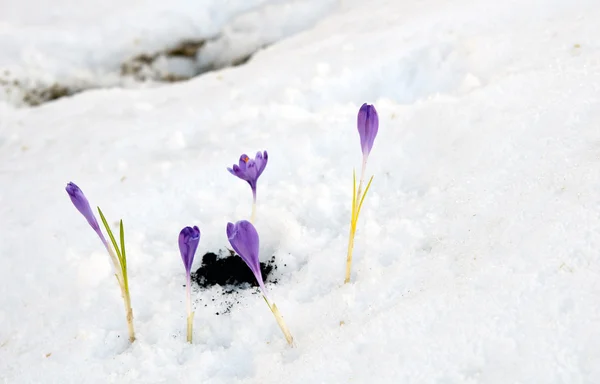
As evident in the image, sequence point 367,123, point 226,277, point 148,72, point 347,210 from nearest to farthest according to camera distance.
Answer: point 367,123
point 226,277
point 347,210
point 148,72

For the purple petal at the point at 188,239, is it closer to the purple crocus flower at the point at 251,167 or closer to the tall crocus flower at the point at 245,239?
the tall crocus flower at the point at 245,239

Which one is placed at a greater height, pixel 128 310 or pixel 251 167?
pixel 251 167

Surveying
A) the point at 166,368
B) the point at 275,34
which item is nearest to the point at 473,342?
the point at 166,368

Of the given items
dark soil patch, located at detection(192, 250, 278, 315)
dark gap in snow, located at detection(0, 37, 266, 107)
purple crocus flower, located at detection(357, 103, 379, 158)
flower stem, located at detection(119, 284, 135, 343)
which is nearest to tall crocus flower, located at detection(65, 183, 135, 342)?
flower stem, located at detection(119, 284, 135, 343)

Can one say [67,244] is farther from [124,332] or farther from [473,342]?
[473,342]

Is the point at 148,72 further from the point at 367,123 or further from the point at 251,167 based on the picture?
the point at 367,123

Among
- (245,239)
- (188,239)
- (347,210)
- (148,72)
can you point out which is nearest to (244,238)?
(245,239)

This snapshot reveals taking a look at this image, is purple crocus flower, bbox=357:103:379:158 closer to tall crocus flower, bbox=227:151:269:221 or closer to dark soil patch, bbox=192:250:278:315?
tall crocus flower, bbox=227:151:269:221
